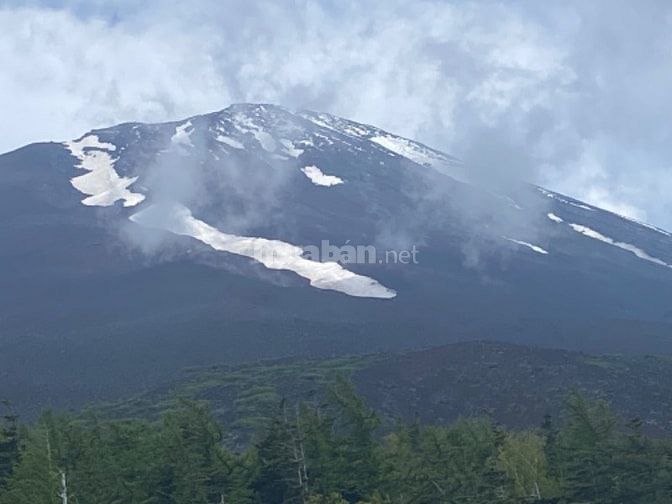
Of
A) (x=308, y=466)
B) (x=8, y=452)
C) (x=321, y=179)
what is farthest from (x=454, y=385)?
(x=321, y=179)

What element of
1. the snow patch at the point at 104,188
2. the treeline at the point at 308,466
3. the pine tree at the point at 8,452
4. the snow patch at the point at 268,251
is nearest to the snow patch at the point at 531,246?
the snow patch at the point at 268,251

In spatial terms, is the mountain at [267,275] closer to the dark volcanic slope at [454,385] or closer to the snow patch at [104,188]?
the snow patch at [104,188]

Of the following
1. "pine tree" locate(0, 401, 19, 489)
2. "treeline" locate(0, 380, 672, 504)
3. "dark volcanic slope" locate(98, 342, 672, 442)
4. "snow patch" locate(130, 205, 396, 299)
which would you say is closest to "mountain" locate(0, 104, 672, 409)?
"snow patch" locate(130, 205, 396, 299)

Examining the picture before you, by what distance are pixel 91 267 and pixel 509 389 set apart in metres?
75.7

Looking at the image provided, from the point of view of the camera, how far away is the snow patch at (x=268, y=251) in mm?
149250

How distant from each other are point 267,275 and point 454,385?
204 ft

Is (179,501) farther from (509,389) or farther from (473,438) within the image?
(509,389)

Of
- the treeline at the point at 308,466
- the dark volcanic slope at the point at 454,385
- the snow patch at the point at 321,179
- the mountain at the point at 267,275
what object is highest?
the snow patch at the point at 321,179

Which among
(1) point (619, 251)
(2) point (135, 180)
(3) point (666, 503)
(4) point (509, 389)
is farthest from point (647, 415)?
(2) point (135, 180)

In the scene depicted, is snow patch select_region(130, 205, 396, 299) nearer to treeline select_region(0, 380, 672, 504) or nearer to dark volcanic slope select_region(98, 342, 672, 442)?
dark volcanic slope select_region(98, 342, 672, 442)

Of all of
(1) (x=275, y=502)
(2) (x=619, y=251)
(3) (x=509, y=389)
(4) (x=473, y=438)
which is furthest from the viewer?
(2) (x=619, y=251)

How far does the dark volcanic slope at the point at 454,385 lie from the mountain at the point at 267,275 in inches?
460

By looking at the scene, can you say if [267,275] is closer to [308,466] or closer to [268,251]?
[268,251]

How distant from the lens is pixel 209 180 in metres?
195
